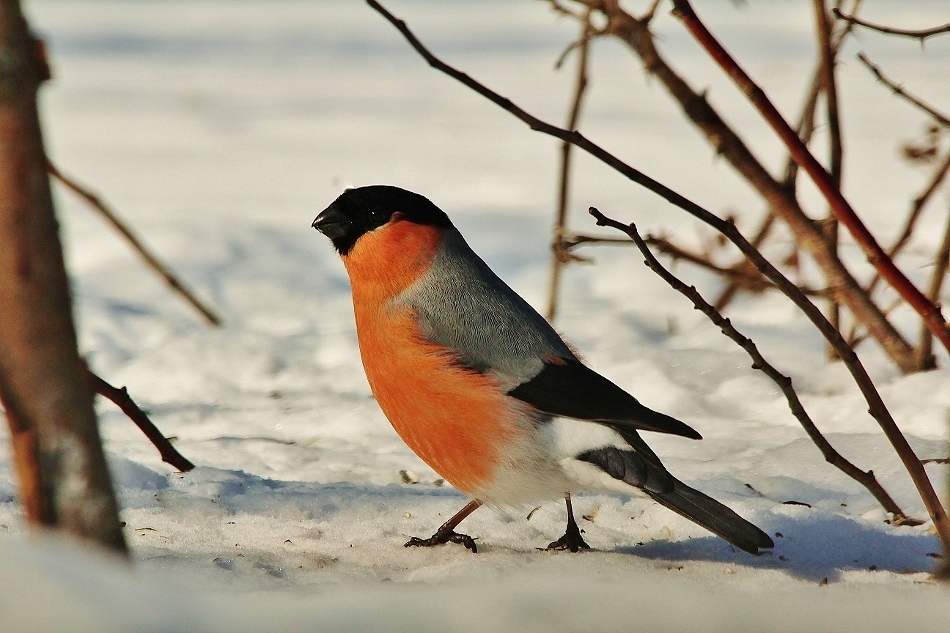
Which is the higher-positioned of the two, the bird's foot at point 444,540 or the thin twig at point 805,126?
the thin twig at point 805,126

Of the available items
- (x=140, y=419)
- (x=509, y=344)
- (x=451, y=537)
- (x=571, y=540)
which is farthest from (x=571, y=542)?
(x=140, y=419)

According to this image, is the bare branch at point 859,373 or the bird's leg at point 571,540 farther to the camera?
the bird's leg at point 571,540

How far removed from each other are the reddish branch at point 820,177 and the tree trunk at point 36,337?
1.67 metres

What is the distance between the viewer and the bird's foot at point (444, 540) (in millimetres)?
2779

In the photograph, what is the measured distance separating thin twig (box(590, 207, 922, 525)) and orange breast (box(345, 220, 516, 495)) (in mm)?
569

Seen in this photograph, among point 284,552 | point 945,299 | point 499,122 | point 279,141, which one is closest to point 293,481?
point 284,552

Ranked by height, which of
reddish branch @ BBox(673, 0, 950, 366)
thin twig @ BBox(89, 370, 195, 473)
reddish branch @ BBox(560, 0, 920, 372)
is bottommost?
thin twig @ BBox(89, 370, 195, 473)

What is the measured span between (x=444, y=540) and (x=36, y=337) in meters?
1.52

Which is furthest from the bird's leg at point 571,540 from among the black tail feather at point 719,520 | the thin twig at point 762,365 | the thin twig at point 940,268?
the thin twig at point 940,268

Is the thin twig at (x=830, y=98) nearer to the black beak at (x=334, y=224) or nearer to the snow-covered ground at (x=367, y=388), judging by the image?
the snow-covered ground at (x=367, y=388)

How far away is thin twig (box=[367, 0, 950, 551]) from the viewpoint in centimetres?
238

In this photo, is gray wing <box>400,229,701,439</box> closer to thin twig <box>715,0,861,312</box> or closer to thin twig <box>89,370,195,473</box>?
thin twig <box>89,370,195,473</box>

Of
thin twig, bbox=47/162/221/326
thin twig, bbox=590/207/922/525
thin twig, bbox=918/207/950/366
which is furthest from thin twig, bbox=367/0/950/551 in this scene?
thin twig, bbox=47/162/221/326

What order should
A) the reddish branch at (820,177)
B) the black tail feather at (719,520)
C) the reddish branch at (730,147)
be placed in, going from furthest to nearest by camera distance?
the reddish branch at (730,147)
the reddish branch at (820,177)
the black tail feather at (719,520)
